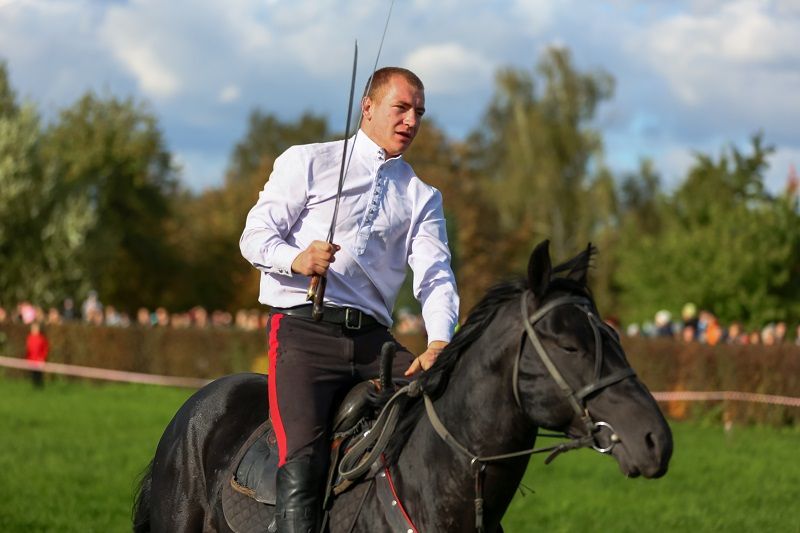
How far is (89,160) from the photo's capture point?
58.1 m

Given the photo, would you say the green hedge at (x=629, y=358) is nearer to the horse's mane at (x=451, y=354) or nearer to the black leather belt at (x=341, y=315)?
the black leather belt at (x=341, y=315)

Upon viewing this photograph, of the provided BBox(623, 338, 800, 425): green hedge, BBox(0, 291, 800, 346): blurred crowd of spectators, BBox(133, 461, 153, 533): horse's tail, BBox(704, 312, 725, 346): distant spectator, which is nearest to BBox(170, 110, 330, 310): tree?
BBox(0, 291, 800, 346): blurred crowd of spectators

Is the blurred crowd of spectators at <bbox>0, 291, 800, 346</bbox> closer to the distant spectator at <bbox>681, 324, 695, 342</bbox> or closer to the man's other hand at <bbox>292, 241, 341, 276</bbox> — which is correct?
the distant spectator at <bbox>681, 324, 695, 342</bbox>

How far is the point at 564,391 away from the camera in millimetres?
4715

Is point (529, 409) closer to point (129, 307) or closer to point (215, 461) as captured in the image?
point (215, 461)

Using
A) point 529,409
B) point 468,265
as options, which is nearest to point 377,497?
point 529,409

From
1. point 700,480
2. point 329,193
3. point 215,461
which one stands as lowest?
point 700,480

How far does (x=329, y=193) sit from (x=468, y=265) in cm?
5388

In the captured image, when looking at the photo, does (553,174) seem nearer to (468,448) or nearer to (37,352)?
(37,352)

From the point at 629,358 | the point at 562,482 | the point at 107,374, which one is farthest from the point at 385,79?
the point at 107,374

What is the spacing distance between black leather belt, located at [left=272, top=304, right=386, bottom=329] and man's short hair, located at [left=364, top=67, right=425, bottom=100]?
96 cm

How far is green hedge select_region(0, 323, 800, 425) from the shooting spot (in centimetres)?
2236

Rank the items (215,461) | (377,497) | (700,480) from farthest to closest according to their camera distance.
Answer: (700,480) → (215,461) → (377,497)

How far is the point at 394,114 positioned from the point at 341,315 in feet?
3.02
